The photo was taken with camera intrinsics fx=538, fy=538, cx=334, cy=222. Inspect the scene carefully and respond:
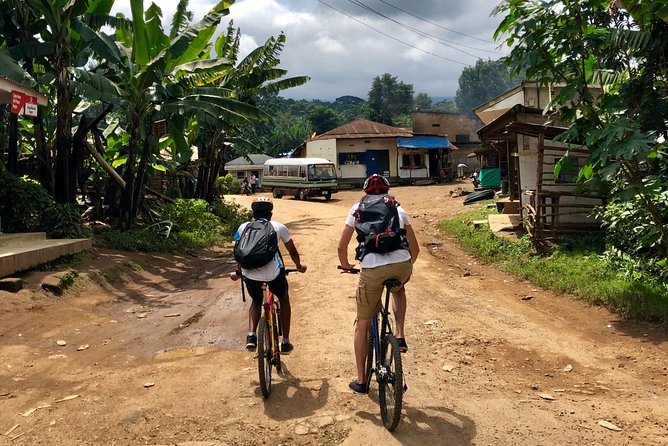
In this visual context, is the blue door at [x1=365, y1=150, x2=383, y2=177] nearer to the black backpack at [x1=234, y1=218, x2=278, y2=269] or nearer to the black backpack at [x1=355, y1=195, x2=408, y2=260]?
the black backpack at [x1=234, y1=218, x2=278, y2=269]

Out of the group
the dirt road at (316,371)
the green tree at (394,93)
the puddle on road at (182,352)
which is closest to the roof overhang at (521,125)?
the dirt road at (316,371)

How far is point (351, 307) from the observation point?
7801 millimetres

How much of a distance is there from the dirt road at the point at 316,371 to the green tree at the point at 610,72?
72.6 inches

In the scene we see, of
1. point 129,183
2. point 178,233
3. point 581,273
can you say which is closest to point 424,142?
point 178,233

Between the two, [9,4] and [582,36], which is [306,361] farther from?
[9,4]

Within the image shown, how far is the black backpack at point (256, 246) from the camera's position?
485 centimetres

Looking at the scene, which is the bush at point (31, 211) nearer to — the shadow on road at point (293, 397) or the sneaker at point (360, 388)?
the shadow on road at point (293, 397)

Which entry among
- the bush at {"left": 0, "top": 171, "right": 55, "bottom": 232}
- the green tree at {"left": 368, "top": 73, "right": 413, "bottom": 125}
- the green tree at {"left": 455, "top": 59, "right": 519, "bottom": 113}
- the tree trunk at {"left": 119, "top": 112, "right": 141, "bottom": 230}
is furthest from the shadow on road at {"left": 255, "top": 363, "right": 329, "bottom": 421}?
the green tree at {"left": 455, "top": 59, "right": 519, "bottom": 113}

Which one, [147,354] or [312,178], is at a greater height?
[312,178]

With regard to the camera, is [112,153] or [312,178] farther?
[312,178]

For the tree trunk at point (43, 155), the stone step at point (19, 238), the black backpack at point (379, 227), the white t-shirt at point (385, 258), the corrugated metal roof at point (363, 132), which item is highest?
the corrugated metal roof at point (363, 132)

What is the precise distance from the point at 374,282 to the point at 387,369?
2.19ft

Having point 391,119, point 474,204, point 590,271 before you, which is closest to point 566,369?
point 590,271

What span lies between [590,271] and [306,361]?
5864 mm
